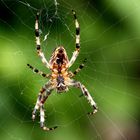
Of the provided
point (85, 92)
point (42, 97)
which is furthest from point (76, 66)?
point (42, 97)

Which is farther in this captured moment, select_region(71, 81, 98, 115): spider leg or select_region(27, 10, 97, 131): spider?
select_region(71, 81, 98, 115): spider leg

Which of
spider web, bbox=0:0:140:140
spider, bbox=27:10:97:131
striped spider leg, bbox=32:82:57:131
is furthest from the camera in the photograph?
spider web, bbox=0:0:140:140

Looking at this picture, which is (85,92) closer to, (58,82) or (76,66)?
(58,82)

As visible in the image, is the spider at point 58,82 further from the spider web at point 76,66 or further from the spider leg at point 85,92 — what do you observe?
the spider web at point 76,66

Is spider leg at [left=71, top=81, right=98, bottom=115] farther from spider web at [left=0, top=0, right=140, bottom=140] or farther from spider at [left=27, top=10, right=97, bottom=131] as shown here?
spider web at [left=0, top=0, right=140, bottom=140]

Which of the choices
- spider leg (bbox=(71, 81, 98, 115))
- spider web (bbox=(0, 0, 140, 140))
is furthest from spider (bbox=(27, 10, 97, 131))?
spider web (bbox=(0, 0, 140, 140))

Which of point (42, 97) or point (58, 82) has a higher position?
point (58, 82)

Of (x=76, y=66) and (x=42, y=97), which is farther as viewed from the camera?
(x=76, y=66)

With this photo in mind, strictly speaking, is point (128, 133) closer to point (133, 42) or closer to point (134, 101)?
point (134, 101)
